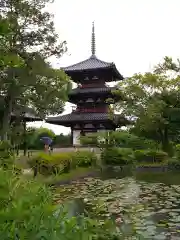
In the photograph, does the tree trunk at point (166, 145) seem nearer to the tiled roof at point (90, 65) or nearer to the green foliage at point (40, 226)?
the tiled roof at point (90, 65)

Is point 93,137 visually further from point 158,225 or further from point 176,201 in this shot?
point 158,225

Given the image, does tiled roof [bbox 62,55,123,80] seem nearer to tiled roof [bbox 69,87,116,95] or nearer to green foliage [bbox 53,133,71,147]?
tiled roof [bbox 69,87,116,95]

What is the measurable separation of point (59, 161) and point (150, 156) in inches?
362

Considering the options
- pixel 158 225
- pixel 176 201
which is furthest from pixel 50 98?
pixel 158 225

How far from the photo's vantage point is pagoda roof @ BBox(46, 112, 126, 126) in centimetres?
2837

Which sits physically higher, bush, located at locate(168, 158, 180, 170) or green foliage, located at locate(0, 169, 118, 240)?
green foliage, located at locate(0, 169, 118, 240)

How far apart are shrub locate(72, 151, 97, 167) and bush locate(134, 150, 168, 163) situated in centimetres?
A: 382

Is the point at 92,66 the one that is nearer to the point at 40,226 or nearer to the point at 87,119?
the point at 87,119

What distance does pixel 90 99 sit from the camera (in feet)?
101

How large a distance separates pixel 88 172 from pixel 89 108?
14275 mm

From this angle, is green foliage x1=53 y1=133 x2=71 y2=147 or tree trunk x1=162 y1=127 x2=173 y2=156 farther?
green foliage x1=53 y1=133 x2=71 y2=147

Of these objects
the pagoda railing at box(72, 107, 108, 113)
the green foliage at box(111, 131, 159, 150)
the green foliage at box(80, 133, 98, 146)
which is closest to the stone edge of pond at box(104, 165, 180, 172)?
the green foliage at box(111, 131, 159, 150)

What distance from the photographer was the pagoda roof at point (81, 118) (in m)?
28.4

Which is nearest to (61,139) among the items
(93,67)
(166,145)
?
(93,67)
